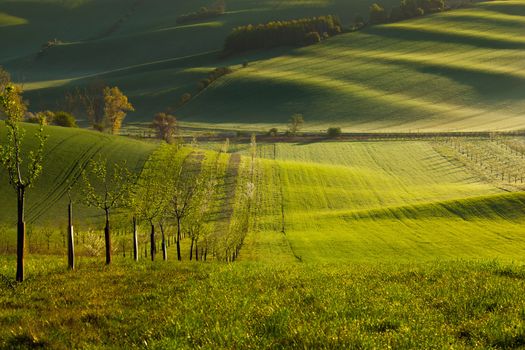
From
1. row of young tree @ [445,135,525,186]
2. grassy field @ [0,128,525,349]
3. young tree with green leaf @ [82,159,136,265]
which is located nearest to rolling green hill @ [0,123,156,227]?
young tree with green leaf @ [82,159,136,265]

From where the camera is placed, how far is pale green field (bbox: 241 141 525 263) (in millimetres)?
64562

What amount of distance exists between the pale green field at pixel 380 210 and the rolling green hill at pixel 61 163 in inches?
1016

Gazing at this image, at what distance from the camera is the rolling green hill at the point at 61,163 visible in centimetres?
7588

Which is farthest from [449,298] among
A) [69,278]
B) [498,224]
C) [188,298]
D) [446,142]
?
[446,142]

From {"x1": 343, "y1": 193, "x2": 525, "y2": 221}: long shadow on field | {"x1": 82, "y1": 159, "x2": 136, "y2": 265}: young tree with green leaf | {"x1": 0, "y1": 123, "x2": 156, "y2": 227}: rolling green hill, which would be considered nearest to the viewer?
{"x1": 82, "y1": 159, "x2": 136, "y2": 265}: young tree with green leaf

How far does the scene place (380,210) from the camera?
84688mm

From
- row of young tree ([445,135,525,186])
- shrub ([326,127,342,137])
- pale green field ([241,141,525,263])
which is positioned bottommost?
pale green field ([241,141,525,263])

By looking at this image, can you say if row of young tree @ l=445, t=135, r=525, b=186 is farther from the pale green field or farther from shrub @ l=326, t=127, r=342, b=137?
shrub @ l=326, t=127, r=342, b=137

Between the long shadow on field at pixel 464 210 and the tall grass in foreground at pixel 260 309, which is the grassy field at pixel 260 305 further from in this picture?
the long shadow on field at pixel 464 210

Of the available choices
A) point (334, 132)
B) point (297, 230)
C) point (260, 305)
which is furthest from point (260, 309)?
point (334, 132)

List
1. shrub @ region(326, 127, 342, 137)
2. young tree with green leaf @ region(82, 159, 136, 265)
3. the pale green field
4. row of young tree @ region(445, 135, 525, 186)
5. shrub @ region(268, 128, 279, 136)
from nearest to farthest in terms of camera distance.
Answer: young tree with green leaf @ region(82, 159, 136, 265), the pale green field, row of young tree @ region(445, 135, 525, 186), shrub @ region(326, 127, 342, 137), shrub @ region(268, 128, 279, 136)

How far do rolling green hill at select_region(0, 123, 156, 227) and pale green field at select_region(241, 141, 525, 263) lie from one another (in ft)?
84.7

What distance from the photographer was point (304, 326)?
12188 millimetres

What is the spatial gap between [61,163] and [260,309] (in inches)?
3395
